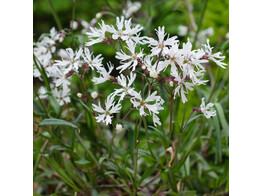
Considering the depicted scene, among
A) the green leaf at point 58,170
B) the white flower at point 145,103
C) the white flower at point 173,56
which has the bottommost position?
the green leaf at point 58,170

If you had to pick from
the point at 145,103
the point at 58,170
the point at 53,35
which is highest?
the point at 53,35

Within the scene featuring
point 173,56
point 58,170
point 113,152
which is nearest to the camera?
point 173,56

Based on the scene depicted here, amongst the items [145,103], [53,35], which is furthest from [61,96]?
[145,103]

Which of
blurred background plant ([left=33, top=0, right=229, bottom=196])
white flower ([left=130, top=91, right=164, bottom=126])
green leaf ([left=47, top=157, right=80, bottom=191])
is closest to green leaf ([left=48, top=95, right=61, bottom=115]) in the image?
blurred background plant ([left=33, top=0, right=229, bottom=196])

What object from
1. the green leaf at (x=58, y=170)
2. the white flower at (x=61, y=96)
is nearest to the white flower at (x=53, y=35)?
the white flower at (x=61, y=96)

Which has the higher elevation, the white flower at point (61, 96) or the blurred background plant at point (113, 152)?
the white flower at point (61, 96)

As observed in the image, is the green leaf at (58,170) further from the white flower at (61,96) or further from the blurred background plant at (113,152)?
the white flower at (61,96)

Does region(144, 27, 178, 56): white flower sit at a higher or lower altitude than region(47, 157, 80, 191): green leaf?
higher

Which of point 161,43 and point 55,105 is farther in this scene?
point 55,105

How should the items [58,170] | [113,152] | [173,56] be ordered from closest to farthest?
[173,56] < [58,170] < [113,152]

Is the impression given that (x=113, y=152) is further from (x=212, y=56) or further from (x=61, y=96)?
(x=212, y=56)

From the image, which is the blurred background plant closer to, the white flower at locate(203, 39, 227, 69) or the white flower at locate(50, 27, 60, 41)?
the white flower at locate(50, 27, 60, 41)

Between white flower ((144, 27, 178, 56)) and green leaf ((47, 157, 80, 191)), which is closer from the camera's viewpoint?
white flower ((144, 27, 178, 56))
